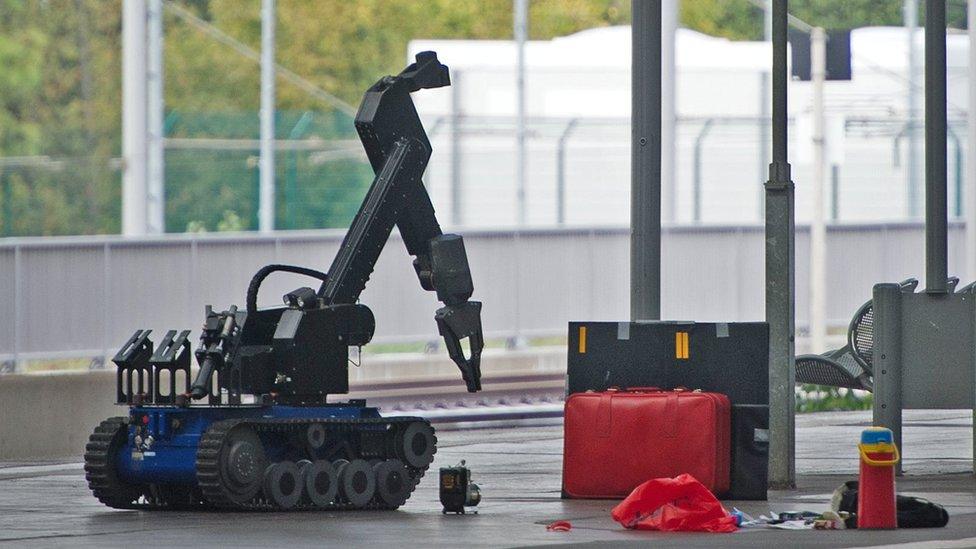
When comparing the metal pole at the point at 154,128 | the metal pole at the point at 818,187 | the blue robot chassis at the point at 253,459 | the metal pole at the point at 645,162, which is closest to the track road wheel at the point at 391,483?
the blue robot chassis at the point at 253,459

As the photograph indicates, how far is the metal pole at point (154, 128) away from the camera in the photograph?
3019 cm

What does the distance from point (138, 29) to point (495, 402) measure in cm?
620

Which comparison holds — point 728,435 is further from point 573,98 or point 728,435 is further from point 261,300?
point 573,98

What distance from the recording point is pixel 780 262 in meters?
17.3

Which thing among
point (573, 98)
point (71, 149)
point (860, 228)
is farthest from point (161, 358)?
point (71, 149)

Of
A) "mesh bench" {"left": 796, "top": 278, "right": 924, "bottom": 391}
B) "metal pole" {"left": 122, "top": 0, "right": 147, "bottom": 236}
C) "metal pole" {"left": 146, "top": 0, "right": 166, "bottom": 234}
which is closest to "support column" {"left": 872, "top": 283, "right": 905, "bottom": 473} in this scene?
"mesh bench" {"left": 796, "top": 278, "right": 924, "bottom": 391}

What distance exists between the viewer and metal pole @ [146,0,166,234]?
3019cm

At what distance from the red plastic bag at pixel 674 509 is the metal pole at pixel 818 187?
17266 millimetres

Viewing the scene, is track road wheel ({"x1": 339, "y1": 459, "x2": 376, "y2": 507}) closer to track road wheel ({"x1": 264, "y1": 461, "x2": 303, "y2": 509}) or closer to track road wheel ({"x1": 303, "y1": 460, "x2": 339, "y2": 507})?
track road wheel ({"x1": 303, "y1": 460, "x2": 339, "y2": 507})

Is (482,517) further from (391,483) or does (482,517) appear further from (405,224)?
(405,224)

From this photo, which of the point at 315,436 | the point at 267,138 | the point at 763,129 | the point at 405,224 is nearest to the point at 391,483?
the point at 315,436

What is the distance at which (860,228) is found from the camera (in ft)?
119

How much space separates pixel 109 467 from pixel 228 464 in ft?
3.30

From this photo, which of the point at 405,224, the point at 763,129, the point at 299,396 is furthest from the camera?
the point at 763,129
